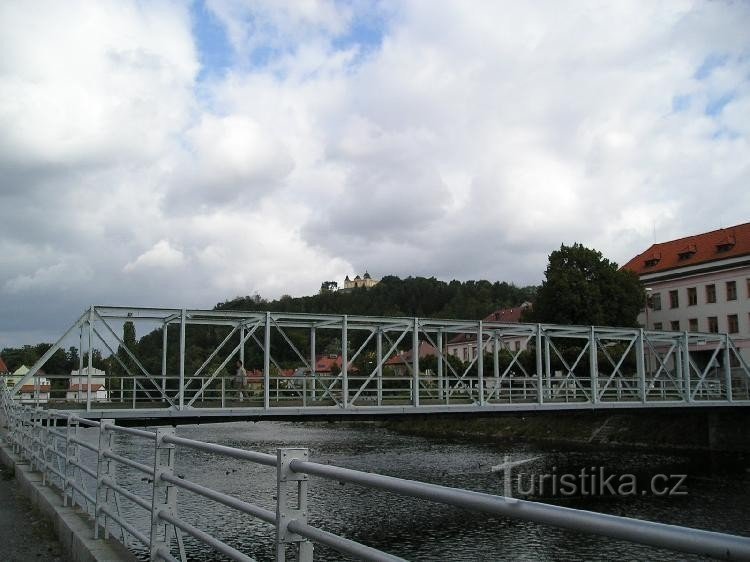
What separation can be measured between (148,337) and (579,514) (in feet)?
240

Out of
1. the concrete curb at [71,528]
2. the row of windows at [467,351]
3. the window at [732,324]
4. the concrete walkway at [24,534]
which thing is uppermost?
the window at [732,324]

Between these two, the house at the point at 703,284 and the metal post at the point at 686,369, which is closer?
the metal post at the point at 686,369

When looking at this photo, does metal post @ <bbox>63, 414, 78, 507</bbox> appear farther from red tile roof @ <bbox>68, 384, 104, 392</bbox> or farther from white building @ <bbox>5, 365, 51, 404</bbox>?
red tile roof @ <bbox>68, 384, 104, 392</bbox>

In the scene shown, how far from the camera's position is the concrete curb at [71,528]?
7.12 metres

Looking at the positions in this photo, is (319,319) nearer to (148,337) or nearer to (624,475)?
(624,475)

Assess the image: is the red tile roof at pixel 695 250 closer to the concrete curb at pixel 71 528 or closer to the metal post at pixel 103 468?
the concrete curb at pixel 71 528

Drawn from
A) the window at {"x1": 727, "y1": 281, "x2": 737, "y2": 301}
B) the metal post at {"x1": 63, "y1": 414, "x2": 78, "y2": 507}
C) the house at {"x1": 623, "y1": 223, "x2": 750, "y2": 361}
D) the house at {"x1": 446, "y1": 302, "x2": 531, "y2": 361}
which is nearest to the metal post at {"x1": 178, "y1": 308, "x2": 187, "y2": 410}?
the metal post at {"x1": 63, "y1": 414, "x2": 78, "y2": 507}

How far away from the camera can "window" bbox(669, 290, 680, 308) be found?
6644cm

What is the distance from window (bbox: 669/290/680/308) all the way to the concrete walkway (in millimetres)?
63677

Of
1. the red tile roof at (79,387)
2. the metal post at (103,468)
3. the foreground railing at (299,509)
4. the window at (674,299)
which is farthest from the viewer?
the window at (674,299)

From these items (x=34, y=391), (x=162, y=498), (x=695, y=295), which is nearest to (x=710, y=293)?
(x=695, y=295)

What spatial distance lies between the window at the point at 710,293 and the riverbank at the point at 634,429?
63.4 feet

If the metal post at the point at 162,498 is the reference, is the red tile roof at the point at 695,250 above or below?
above

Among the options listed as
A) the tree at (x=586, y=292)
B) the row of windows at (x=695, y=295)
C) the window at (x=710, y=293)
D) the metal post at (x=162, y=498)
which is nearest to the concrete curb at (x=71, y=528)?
the metal post at (x=162, y=498)
